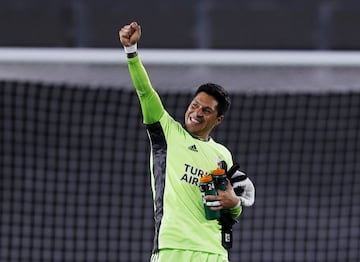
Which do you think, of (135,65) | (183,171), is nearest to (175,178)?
(183,171)

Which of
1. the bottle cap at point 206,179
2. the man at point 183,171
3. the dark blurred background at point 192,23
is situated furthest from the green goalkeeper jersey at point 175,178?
the dark blurred background at point 192,23

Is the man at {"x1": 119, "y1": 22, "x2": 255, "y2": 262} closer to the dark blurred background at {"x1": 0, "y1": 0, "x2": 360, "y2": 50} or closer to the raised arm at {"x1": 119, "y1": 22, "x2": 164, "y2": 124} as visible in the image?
the raised arm at {"x1": 119, "y1": 22, "x2": 164, "y2": 124}

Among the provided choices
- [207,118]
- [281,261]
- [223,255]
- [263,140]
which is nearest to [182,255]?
[223,255]

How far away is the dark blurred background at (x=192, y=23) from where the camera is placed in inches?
465

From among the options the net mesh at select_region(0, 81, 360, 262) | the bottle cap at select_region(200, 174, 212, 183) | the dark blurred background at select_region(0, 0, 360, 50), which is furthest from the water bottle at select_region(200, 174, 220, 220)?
the dark blurred background at select_region(0, 0, 360, 50)

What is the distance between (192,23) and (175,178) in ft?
21.6

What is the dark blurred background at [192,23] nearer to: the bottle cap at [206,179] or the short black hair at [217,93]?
the short black hair at [217,93]

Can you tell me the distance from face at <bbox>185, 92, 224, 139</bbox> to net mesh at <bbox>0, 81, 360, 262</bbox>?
4854 millimetres

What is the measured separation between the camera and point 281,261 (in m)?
11.0

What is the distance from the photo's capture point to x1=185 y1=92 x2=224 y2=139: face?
5.57 m

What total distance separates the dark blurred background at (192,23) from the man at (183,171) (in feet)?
20.3

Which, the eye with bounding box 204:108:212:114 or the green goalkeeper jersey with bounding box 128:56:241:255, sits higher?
the eye with bounding box 204:108:212:114

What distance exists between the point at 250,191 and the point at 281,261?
5.47 metres

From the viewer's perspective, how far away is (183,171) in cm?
551
